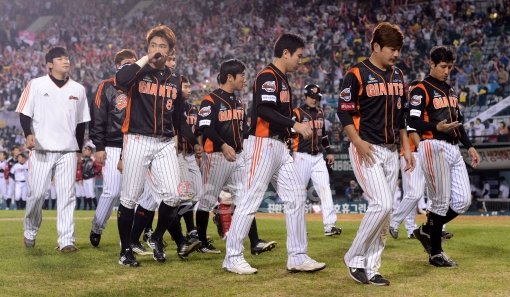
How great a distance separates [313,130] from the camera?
1145 cm

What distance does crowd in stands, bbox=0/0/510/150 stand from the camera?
25.4m

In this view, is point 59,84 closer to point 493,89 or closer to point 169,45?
point 169,45

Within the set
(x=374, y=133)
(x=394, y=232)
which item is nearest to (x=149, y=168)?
(x=374, y=133)

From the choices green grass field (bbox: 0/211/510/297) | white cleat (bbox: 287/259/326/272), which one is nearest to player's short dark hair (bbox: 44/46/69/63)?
green grass field (bbox: 0/211/510/297)

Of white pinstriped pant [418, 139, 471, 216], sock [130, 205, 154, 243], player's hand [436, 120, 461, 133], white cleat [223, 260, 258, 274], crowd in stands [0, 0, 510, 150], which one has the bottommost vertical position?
white cleat [223, 260, 258, 274]

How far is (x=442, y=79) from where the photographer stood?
A: 759 cm

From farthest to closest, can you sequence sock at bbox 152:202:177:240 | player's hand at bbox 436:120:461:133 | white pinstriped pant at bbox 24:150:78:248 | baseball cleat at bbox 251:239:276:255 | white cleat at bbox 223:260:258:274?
white pinstriped pant at bbox 24:150:78:248 → baseball cleat at bbox 251:239:276:255 → sock at bbox 152:202:177:240 → player's hand at bbox 436:120:461:133 → white cleat at bbox 223:260:258:274

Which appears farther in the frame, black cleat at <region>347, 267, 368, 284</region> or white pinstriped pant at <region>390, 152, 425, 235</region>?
white pinstriped pant at <region>390, 152, 425, 235</region>

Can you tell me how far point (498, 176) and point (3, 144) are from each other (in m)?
19.7

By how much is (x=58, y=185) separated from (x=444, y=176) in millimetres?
4637

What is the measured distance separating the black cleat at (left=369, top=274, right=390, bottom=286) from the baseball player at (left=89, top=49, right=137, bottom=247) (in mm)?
3960

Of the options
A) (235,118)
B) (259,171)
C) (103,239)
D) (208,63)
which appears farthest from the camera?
(208,63)

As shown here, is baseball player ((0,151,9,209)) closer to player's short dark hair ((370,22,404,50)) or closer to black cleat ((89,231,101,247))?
black cleat ((89,231,101,247))

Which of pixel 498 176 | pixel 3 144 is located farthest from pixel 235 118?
pixel 3 144
